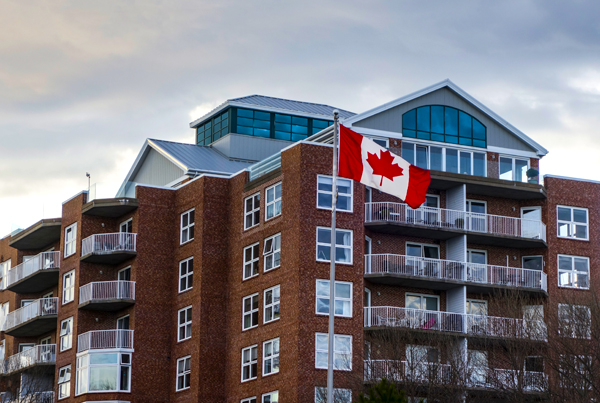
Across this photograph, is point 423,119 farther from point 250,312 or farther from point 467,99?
point 250,312

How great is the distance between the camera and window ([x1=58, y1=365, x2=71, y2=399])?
64.2 metres

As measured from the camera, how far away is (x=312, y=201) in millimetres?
56094

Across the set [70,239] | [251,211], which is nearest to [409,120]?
[251,211]

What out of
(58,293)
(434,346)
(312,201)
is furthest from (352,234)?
(58,293)

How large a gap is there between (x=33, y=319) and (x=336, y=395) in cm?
2327

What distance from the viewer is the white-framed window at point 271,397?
55.1 meters

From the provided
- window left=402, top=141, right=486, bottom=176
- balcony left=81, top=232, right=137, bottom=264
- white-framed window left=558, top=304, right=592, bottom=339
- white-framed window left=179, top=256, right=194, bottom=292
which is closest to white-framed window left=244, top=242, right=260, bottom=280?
white-framed window left=179, top=256, right=194, bottom=292

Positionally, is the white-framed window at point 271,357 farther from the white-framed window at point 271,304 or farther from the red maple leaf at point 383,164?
the red maple leaf at point 383,164

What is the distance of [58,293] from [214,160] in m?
12.4

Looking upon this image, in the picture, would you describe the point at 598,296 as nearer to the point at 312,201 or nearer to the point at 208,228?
the point at 312,201

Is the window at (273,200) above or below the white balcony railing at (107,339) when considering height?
above

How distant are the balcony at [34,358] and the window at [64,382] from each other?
6.67 feet

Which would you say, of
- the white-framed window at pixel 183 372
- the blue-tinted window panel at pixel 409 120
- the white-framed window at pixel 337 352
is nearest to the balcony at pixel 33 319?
the white-framed window at pixel 183 372

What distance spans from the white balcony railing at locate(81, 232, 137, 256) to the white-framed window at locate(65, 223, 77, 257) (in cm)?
209
